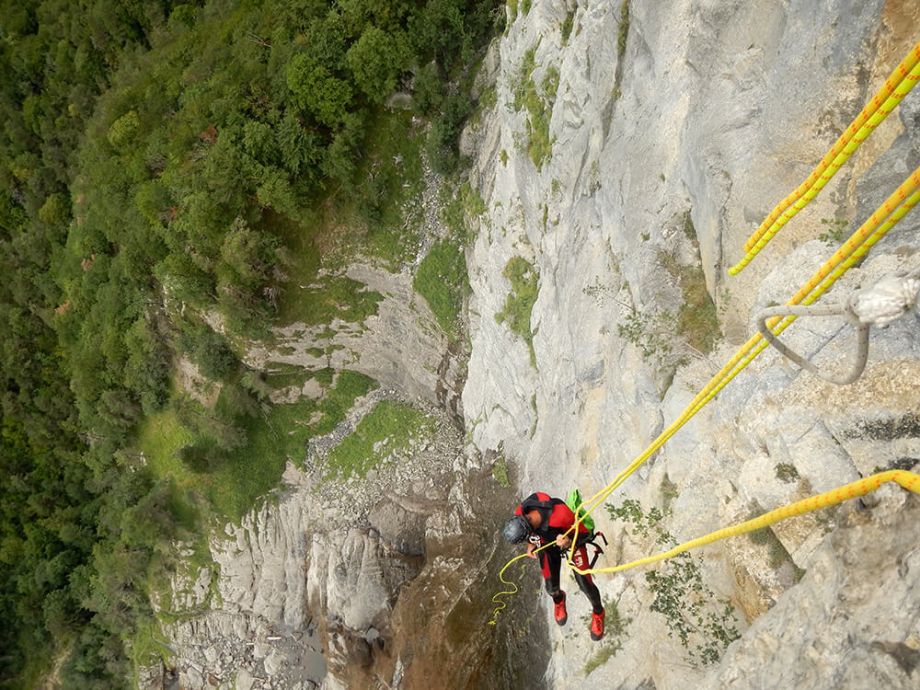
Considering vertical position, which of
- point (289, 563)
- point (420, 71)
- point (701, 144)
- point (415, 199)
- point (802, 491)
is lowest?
point (802, 491)

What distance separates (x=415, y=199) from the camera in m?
21.2

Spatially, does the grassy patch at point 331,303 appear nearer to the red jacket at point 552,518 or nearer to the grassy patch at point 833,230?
the red jacket at point 552,518

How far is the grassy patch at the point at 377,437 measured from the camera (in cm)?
2288

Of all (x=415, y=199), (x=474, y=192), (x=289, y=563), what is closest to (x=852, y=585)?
(x=474, y=192)

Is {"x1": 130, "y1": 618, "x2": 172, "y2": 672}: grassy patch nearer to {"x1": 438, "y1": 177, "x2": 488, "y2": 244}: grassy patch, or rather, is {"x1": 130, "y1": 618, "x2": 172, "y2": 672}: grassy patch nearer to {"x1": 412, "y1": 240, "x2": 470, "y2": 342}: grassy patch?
{"x1": 412, "y1": 240, "x2": 470, "y2": 342}: grassy patch

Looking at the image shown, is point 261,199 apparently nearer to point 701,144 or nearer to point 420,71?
point 420,71

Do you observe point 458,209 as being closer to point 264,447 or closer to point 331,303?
point 331,303

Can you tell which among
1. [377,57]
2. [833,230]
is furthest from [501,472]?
[377,57]

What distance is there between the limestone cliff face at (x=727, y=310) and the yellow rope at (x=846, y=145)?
1.66ft

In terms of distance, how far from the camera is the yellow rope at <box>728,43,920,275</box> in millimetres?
4828

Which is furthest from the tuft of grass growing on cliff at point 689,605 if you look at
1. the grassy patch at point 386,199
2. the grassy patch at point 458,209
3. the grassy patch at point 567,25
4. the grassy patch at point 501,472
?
the grassy patch at point 386,199

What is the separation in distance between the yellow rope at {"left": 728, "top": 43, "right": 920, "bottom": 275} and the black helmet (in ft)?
15.7

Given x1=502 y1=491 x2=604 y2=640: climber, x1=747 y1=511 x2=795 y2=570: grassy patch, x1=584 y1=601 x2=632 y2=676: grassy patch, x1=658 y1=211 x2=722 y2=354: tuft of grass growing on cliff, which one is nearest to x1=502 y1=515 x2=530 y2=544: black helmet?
x1=502 y1=491 x2=604 y2=640: climber

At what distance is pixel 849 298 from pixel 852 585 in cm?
251
